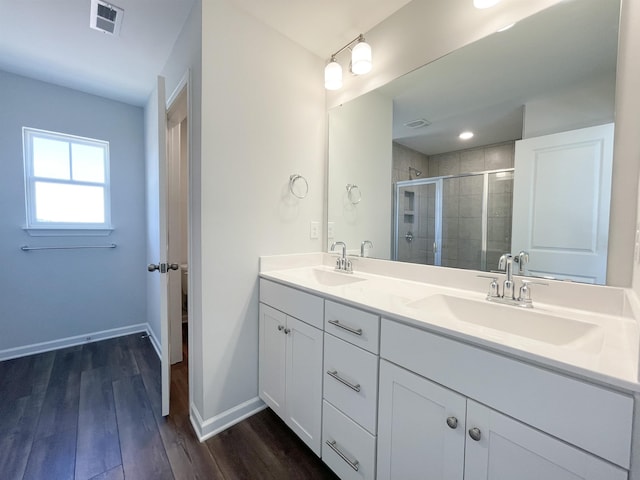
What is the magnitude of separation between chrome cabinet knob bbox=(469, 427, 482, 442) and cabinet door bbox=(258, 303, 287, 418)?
952 mm

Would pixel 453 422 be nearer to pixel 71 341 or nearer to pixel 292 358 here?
pixel 292 358

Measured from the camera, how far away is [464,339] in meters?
0.78

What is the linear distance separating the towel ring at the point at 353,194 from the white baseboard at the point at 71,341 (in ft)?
7.91

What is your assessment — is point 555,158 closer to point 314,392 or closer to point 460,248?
point 460,248

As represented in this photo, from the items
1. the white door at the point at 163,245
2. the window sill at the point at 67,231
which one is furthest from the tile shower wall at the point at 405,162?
the window sill at the point at 67,231

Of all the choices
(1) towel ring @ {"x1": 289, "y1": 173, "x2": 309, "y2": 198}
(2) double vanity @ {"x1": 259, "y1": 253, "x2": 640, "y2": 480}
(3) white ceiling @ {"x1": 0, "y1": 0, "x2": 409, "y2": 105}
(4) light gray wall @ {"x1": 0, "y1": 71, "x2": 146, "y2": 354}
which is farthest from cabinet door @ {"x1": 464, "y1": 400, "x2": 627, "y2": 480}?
(4) light gray wall @ {"x1": 0, "y1": 71, "x2": 146, "y2": 354}

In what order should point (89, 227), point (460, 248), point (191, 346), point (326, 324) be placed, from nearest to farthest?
point (326, 324), point (460, 248), point (191, 346), point (89, 227)

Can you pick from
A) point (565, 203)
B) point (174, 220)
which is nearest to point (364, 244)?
point (565, 203)

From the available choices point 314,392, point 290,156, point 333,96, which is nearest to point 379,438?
point 314,392

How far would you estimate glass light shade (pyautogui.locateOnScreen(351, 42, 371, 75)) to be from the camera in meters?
1.57

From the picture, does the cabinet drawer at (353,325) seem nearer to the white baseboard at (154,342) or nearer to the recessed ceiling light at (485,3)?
the recessed ceiling light at (485,3)

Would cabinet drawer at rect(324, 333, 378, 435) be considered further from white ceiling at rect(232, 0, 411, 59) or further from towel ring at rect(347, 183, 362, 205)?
white ceiling at rect(232, 0, 411, 59)

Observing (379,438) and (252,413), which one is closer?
(379,438)

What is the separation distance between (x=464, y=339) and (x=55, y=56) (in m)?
3.22
